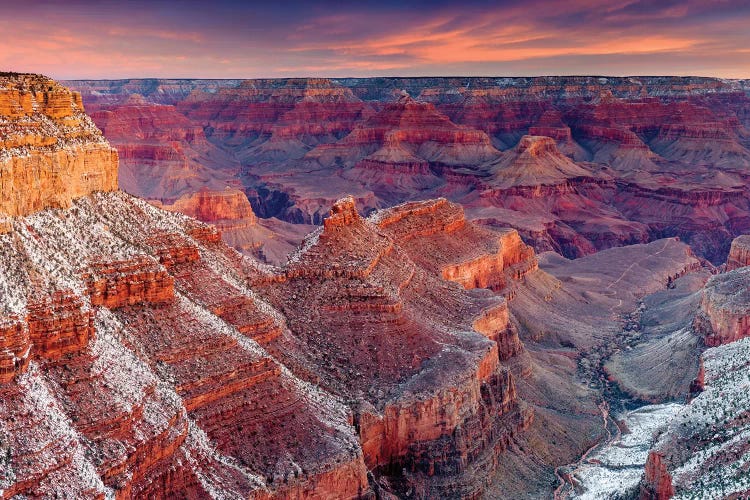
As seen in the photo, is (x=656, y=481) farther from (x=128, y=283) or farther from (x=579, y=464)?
(x=128, y=283)

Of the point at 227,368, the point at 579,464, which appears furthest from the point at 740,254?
the point at 227,368

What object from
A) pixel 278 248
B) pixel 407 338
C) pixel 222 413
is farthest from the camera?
pixel 278 248

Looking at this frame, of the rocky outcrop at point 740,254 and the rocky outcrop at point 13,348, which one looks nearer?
the rocky outcrop at point 13,348

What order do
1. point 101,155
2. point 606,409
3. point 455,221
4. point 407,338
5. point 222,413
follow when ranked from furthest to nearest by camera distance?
point 455,221 < point 606,409 < point 407,338 < point 101,155 < point 222,413

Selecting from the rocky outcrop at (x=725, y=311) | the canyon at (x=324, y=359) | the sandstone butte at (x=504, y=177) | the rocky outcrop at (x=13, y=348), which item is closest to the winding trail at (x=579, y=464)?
the canyon at (x=324, y=359)

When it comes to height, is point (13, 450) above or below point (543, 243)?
above

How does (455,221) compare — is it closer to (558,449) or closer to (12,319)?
(558,449)

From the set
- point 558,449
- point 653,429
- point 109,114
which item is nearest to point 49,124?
point 558,449

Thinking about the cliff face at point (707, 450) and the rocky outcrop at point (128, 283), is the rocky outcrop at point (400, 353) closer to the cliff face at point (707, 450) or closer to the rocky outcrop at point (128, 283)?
the rocky outcrop at point (128, 283)
